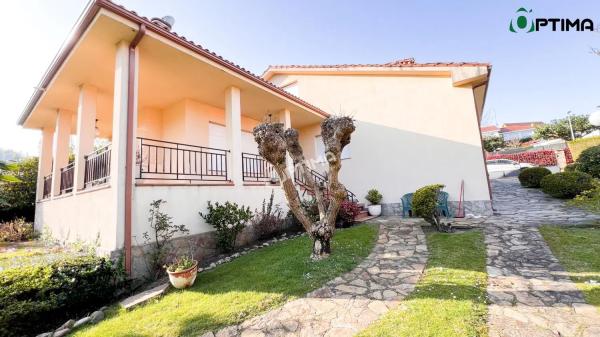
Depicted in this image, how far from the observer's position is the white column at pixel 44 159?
32.6ft

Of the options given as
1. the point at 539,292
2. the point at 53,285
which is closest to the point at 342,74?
the point at 539,292

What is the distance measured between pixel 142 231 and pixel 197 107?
16.9 feet

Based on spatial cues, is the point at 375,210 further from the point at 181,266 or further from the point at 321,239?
the point at 181,266

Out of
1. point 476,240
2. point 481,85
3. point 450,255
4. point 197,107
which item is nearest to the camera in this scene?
point 450,255

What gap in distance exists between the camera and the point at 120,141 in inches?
196

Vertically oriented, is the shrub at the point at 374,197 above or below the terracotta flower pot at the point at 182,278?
above

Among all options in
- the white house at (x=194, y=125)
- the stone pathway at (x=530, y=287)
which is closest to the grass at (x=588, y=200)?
the stone pathway at (x=530, y=287)

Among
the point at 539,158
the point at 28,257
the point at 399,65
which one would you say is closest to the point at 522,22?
the point at 399,65

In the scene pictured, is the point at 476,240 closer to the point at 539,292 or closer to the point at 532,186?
the point at 539,292

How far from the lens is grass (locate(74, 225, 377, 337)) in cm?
338

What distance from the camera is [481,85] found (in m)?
9.70

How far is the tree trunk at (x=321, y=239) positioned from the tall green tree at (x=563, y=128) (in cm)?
3853

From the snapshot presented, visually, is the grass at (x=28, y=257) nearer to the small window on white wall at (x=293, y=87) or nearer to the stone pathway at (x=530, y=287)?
the stone pathway at (x=530, y=287)

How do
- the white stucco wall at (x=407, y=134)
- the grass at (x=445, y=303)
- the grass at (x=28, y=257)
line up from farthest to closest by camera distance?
1. the white stucco wall at (x=407, y=134)
2. the grass at (x=28, y=257)
3. the grass at (x=445, y=303)
